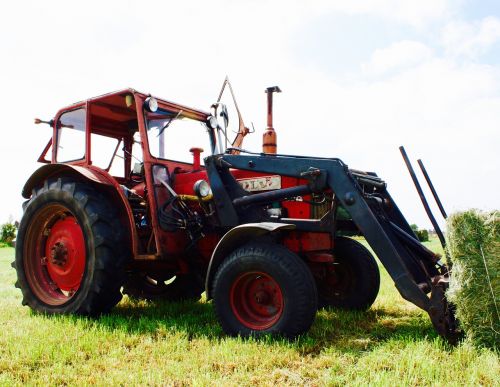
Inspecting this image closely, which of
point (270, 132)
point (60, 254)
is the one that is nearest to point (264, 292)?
point (270, 132)

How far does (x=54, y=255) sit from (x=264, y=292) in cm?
247

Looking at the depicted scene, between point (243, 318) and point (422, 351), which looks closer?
point (422, 351)

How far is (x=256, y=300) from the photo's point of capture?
3.97m

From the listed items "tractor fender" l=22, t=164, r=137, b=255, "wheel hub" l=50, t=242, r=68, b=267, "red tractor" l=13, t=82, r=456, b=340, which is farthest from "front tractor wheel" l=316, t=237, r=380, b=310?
"wheel hub" l=50, t=242, r=68, b=267

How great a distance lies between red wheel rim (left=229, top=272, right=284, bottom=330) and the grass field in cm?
25

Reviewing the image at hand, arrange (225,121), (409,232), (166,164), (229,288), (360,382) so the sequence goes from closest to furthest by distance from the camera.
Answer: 1. (360,382)
2. (229,288)
3. (409,232)
4. (166,164)
5. (225,121)

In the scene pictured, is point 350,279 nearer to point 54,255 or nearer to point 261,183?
point 261,183

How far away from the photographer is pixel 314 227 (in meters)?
4.45

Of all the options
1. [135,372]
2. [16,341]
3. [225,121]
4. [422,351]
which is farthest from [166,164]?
[422,351]

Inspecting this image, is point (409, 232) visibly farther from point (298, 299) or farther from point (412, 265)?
point (298, 299)

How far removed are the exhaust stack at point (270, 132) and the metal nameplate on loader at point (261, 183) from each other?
1.75ft

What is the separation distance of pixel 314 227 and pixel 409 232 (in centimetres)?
105

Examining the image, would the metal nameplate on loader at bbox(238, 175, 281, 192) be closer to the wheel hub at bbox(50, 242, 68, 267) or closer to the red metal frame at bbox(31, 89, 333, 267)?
the red metal frame at bbox(31, 89, 333, 267)

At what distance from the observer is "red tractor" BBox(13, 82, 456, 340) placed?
12.6ft
